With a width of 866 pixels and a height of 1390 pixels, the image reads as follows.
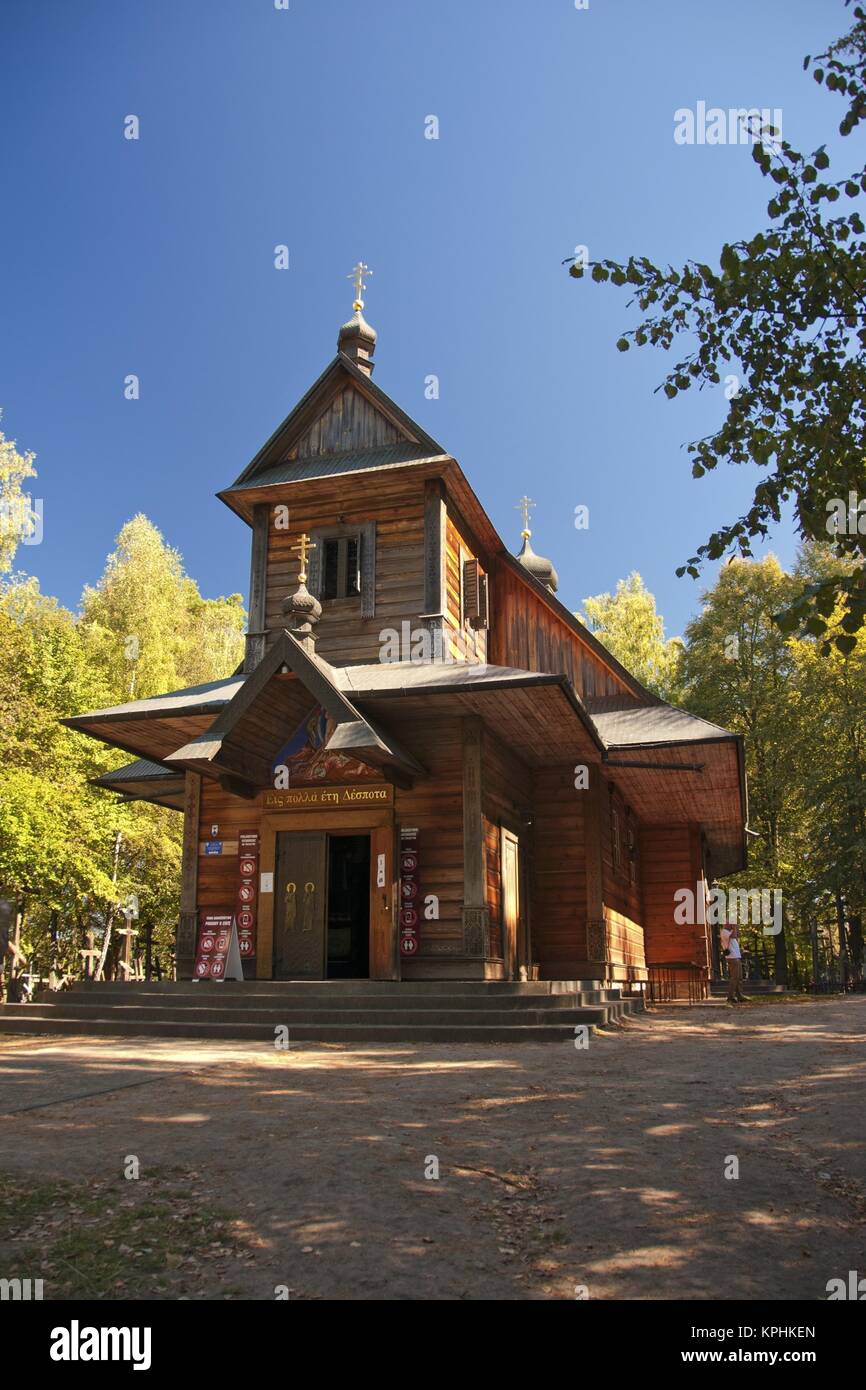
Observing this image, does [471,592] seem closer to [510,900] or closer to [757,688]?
[510,900]

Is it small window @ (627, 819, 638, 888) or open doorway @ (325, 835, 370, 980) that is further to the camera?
small window @ (627, 819, 638, 888)

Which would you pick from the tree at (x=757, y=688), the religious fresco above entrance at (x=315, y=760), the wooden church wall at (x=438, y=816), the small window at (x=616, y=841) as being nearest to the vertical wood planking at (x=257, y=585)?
the religious fresco above entrance at (x=315, y=760)

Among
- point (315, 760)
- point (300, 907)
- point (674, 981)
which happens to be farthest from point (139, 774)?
point (674, 981)

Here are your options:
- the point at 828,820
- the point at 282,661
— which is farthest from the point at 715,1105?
the point at 828,820

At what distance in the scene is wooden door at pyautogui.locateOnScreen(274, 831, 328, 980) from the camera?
16094 mm

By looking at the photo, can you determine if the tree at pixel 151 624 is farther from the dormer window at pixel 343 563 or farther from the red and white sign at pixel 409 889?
the red and white sign at pixel 409 889

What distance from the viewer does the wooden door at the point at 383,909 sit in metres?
15.3

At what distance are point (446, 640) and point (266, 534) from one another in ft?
13.6

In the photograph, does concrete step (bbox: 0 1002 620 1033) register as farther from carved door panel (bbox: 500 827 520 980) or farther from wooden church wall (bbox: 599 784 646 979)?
wooden church wall (bbox: 599 784 646 979)

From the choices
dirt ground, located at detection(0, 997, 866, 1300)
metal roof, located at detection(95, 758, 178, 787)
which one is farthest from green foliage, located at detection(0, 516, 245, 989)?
dirt ground, located at detection(0, 997, 866, 1300)

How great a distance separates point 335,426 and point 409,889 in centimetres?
903

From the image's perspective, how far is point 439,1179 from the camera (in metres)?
5.64

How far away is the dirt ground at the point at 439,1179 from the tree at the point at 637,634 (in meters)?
34.8

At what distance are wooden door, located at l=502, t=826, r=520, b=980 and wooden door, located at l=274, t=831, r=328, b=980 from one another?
2889 millimetres
